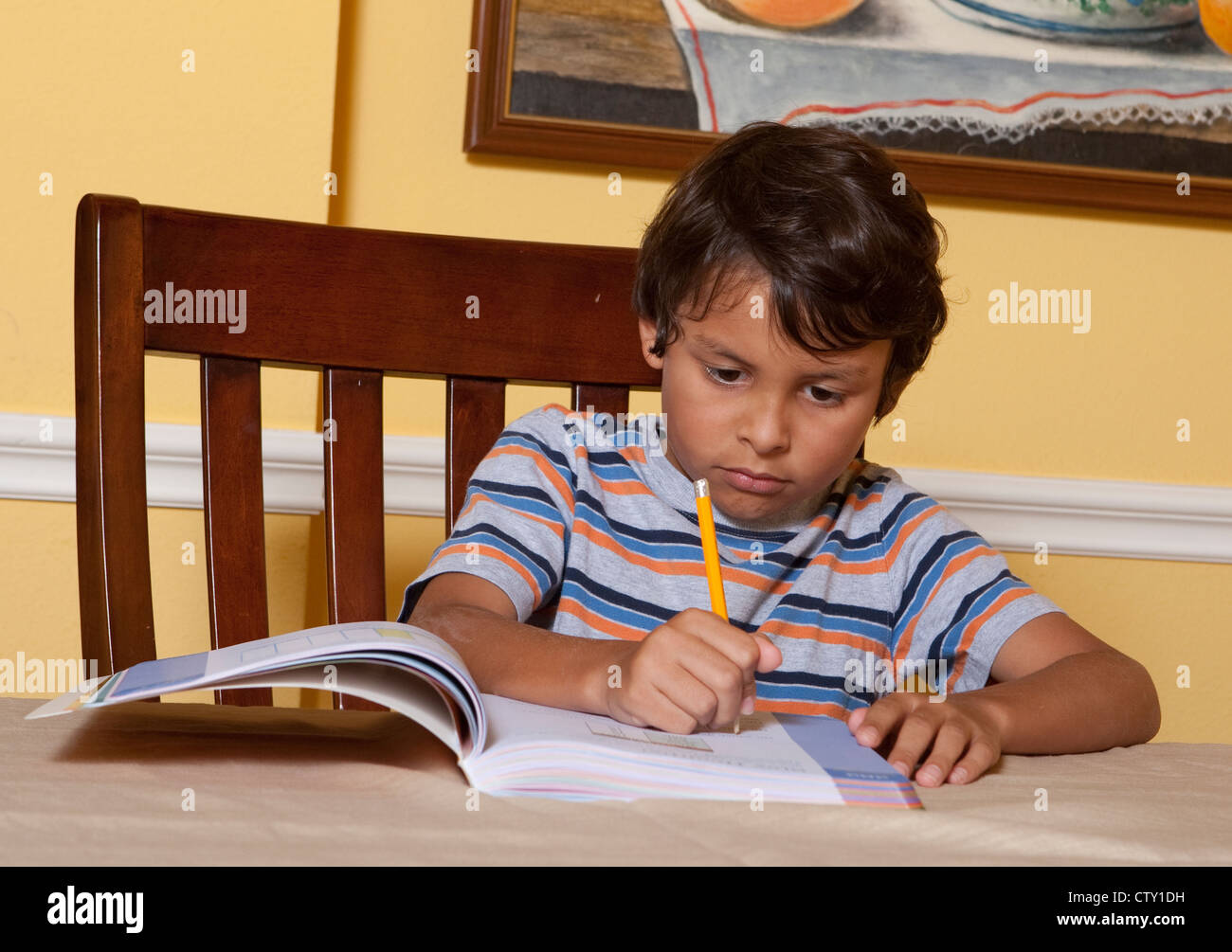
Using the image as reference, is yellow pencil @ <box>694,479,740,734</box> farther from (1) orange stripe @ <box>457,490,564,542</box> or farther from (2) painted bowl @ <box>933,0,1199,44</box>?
(2) painted bowl @ <box>933,0,1199,44</box>

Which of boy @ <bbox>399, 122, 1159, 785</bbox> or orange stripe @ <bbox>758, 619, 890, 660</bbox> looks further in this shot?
orange stripe @ <bbox>758, 619, 890, 660</bbox>

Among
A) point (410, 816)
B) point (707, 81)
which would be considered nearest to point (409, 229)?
point (707, 81)

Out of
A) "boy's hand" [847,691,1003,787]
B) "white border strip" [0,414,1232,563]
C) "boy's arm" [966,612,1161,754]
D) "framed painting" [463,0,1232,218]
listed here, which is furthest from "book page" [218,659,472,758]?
"framed painting" [463,0,1232,218]

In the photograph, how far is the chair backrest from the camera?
2.87 ft

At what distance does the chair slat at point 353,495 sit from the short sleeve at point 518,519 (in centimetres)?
5

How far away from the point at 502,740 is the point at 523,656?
171 mm

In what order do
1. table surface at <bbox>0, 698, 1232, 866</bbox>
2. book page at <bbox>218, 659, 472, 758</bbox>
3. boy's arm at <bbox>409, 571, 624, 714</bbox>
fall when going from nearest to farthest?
table surface at <bbox>0, 698, 1232, 866</bbox>
book page at <bbox>218, 659, 472, 758</bbox>
boy's arm at <bbox>409, 571, 624, 714</bbox>

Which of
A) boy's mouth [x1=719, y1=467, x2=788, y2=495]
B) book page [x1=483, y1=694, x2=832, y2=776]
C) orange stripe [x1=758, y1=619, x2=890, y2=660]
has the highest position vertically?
boy's mouth [x1=719, y1=467, x2=788, y2=495]

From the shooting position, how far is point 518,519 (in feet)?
3.11

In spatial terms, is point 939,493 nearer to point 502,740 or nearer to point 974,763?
point 974,763

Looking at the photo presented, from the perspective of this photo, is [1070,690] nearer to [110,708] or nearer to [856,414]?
[856,414]

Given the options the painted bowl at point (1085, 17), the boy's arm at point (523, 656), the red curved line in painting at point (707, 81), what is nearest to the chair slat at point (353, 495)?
the boy's arm at point (523, 656)

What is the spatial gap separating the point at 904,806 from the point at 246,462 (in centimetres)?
60

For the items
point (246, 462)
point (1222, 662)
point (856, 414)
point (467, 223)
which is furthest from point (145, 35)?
point (1222, 662)
